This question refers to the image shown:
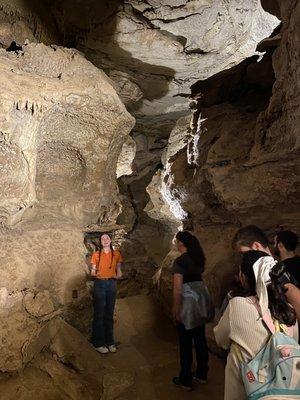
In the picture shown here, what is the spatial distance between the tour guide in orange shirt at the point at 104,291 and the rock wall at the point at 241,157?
1.76 m

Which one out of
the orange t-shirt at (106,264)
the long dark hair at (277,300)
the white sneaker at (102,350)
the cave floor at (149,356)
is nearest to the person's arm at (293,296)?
the long dark hair at (277,300)

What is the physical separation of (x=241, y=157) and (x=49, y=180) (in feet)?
10.6

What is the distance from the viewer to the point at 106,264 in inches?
194

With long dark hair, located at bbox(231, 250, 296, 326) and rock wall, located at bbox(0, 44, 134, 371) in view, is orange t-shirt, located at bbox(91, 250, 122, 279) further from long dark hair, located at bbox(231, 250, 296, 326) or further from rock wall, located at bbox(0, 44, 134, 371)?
long dark hair, located at bbox(231, 250, 296, 326)

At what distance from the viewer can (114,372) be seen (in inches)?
177

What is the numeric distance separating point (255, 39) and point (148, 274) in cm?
724

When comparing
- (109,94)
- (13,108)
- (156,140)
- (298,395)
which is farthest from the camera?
(156,140)

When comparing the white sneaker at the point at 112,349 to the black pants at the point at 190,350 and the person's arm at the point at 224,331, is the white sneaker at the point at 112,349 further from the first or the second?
the person's arm at the point at 224,331

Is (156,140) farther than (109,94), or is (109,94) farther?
(156,140)

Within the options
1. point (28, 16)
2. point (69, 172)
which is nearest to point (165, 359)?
point (69, 172)

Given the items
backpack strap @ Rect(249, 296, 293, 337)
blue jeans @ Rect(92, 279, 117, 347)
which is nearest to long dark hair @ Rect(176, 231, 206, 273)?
blue jeans @ Rect(92, 279, 117, 347)

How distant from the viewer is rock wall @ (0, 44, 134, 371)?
167 inches

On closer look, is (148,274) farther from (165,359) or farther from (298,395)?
(298,395)

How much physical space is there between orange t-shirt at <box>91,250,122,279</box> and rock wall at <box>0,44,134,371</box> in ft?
1.34
